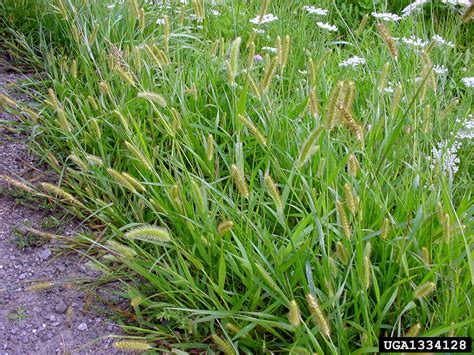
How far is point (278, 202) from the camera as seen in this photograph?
1710 millimetres

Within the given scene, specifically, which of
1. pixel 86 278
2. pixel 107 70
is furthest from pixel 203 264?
pixel 107 70

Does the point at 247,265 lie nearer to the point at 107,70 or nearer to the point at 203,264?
the point at 203,264

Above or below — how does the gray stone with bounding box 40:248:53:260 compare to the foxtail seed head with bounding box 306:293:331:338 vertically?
below

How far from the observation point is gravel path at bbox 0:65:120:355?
2096mm

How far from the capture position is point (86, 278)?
2.25 m

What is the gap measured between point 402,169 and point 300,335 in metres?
1.08

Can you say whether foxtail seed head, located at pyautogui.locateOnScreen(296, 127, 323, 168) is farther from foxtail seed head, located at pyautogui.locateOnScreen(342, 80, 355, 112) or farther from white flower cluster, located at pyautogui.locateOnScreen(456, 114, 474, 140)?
white flower cluster, located at pyautogui.locateOnScreen(456, 114, 474, 140)

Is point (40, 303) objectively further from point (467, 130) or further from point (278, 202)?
point (467, 130)

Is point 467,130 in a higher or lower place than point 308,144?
lower

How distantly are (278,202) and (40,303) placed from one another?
1136 millimetres

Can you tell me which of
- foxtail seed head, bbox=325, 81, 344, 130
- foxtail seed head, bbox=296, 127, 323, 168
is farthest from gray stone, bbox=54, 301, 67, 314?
foxtail seed head, bbox=325, 81, 344, 130

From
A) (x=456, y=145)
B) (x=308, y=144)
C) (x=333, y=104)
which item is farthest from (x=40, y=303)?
(x=456, y=145)

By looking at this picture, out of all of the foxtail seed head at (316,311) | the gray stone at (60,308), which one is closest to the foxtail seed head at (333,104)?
the foxtail seed head at (316,311)

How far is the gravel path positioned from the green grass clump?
0.14m
